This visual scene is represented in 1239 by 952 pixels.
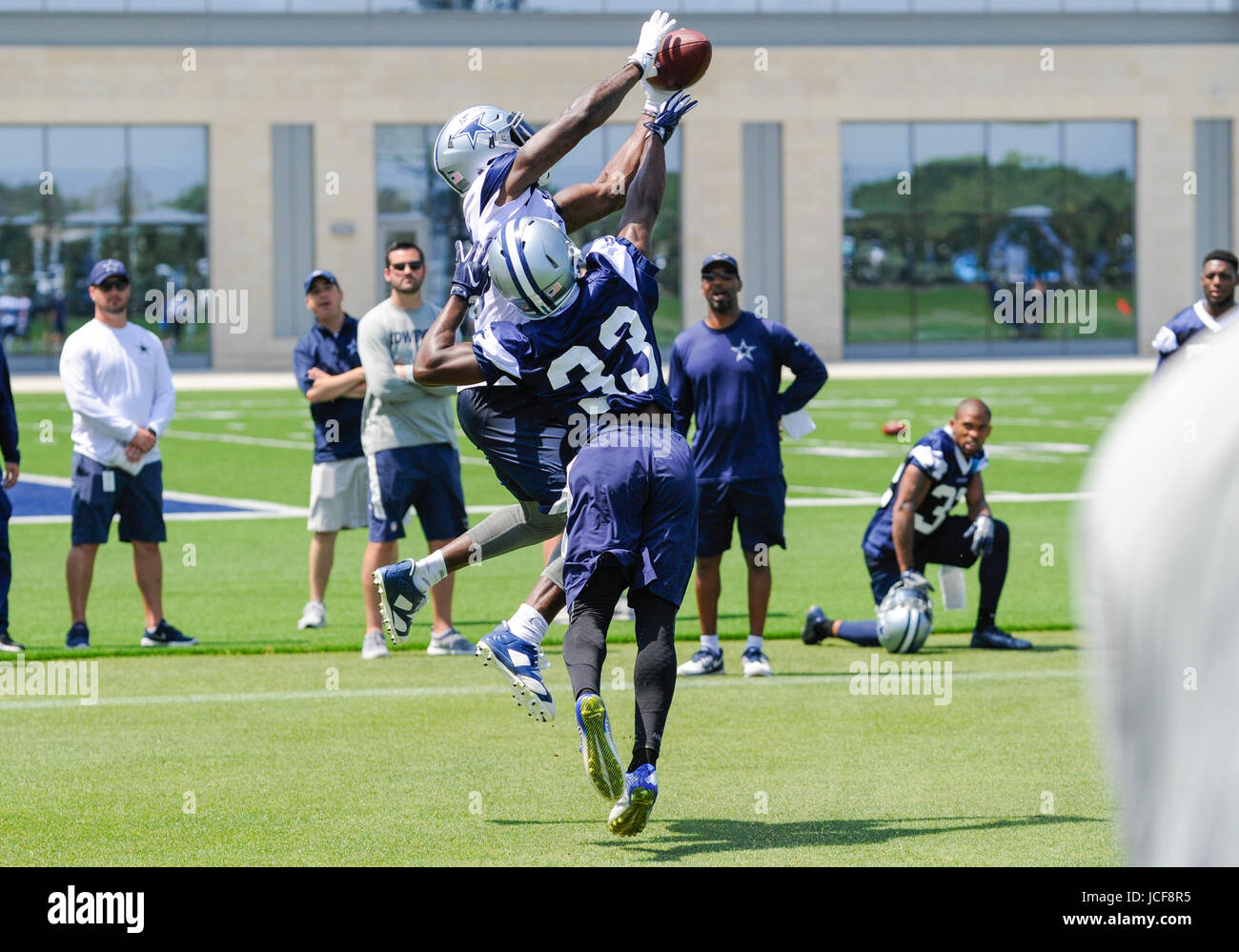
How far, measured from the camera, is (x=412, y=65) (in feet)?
145

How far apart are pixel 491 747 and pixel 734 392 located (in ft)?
9.56

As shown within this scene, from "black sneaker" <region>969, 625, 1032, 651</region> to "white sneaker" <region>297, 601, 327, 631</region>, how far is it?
405 cm

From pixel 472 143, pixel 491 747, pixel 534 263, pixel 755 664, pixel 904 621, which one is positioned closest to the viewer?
pixel 534 263

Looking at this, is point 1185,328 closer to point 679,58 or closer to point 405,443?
point 405,443

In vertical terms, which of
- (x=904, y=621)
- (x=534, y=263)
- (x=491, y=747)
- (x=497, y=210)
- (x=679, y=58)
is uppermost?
(x=679, y=58)

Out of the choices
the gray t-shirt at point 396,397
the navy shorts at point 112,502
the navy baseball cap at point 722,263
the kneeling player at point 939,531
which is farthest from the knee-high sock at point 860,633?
the navy shorts at point 112,502

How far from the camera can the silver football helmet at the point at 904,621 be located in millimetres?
9672

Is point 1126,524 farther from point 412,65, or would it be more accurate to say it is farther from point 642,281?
point 412,65

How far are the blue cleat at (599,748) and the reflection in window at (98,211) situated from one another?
40305mm
